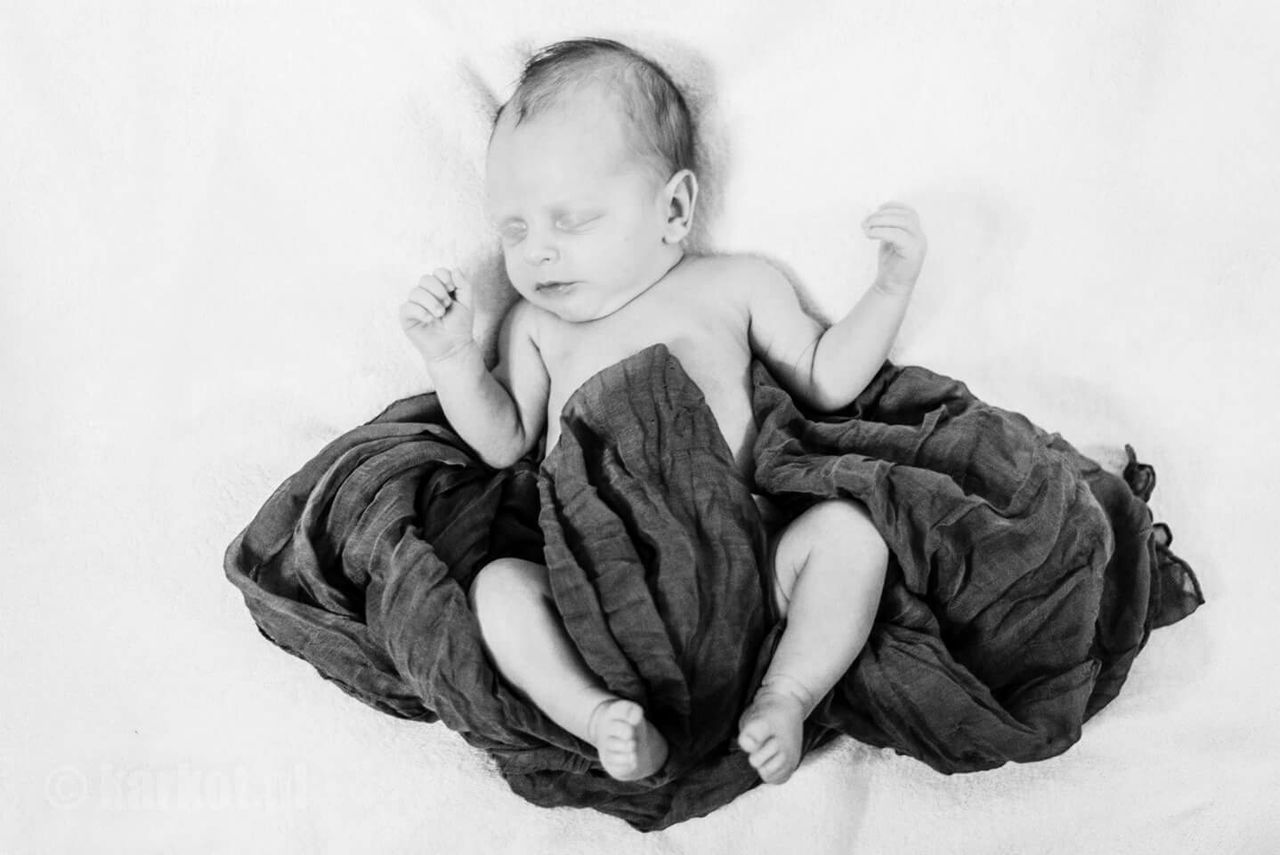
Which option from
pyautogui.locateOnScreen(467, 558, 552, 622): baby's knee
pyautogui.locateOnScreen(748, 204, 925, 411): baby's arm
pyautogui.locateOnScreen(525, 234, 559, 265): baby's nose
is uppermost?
pyautogui.locateOnScreen(525, 234, 559, 265): baby's nose

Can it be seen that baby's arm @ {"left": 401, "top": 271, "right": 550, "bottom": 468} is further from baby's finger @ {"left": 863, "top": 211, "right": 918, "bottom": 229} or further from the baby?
baby's finger @ {"left": 863, "top": 211, "right": 918, "bottom": 229}

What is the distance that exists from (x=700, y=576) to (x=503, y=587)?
20 cm

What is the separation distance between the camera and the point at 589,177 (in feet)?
4.14

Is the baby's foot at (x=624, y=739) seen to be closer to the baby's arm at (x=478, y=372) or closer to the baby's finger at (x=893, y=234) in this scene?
the baby's arm at (x=478, y=372)

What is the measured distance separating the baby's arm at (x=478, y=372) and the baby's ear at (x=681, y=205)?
198 mm

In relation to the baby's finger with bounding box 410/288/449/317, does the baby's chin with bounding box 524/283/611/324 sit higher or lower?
lower

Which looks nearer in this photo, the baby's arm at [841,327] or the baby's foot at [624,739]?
the baby's foot at [624,739]

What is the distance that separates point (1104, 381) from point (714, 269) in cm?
→ 48

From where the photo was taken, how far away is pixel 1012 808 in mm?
1288

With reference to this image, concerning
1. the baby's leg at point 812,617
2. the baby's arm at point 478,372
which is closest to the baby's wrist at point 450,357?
the baby's arm at point 478,372

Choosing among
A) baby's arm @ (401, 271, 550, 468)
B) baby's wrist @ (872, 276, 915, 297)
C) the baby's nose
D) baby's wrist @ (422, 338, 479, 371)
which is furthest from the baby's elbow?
baby's wrist @ (872, 276, 915, 297)

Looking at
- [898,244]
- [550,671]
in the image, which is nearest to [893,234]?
[898,244]

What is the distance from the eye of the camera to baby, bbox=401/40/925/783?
1.14 metres

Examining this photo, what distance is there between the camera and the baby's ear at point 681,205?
133 cm
